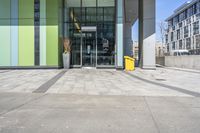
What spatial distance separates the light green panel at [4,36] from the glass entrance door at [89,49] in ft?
20.9

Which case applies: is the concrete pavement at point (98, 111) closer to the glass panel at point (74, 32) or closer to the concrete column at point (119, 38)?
the concrete column at point (119, 38)

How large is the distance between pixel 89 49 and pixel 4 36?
7.21m

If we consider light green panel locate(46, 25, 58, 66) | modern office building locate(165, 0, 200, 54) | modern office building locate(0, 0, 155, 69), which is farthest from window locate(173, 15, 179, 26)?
light green panel locate(46, 25, 58, 66)

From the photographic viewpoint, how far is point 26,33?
70.9 ft

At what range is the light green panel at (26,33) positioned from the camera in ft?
70.7

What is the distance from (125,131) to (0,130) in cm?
267

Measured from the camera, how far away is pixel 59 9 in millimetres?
22484

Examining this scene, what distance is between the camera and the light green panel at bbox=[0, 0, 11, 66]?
21531 millimetres

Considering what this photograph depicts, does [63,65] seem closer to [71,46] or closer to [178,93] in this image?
[71,46]

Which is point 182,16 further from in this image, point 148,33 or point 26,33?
point 26,33

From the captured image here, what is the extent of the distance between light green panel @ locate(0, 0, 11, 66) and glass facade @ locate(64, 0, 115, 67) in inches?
195

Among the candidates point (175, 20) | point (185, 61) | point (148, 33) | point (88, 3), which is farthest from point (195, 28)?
point (88, 3)

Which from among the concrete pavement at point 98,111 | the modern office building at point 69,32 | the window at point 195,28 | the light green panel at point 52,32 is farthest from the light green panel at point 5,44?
the window at point 195,28

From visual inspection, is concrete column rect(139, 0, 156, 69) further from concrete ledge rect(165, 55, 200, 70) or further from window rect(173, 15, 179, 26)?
window rect(173, 15, 179, 26)
